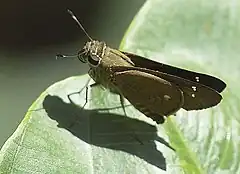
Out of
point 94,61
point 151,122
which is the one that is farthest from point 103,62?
point 151,122

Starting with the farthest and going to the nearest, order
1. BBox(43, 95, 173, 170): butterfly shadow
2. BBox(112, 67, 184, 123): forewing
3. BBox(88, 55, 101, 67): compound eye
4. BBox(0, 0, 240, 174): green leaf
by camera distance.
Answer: BBox(88, 55, 101, 67): compound eye < BBox(112, 67, 184, 123): forewing < BBox(43, 95, 173, 170): butterfly shadow < BBox(0, 0, 240, 174): green leaf

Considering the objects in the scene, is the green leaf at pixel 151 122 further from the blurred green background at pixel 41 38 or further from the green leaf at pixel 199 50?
the blurred green background at pixel 41 38

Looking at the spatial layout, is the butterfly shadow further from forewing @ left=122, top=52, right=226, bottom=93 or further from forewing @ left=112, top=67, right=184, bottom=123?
forewing @ left=122, top=52, right=226, bottom=93

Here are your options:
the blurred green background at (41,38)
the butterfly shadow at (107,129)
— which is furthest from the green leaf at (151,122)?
the blurred green background at (41,38)

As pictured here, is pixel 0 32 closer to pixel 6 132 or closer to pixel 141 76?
pixel 6 132

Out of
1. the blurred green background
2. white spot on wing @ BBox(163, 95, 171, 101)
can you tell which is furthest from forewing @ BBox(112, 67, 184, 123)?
the blurred green background

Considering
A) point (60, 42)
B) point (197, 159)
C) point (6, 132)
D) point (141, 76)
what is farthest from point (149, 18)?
point (60, 42)
